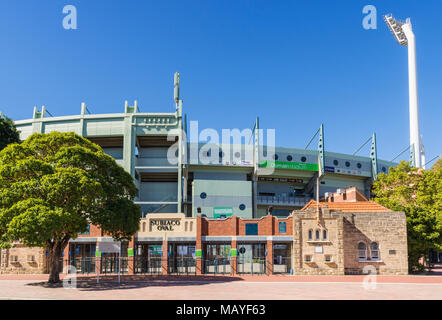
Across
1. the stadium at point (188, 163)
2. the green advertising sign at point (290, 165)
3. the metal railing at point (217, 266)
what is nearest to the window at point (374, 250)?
the metal railing at point (217, 266)

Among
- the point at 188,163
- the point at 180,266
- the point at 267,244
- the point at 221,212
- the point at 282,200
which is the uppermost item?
the point at 188,163

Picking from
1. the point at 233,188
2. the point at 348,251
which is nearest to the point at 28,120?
the point at 233,188

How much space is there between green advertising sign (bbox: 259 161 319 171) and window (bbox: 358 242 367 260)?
25.8 meters

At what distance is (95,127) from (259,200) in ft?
85.8

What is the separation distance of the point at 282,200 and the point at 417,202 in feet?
80.5

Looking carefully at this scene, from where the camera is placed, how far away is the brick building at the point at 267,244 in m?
33.0

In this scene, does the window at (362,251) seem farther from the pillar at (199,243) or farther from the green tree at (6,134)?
the green tree at (6,134)

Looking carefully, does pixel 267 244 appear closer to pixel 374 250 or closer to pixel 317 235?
pixel 317 235

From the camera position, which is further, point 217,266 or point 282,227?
point 217,266

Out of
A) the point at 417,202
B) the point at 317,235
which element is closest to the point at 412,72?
the point at 417,202

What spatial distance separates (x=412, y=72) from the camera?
7706cm

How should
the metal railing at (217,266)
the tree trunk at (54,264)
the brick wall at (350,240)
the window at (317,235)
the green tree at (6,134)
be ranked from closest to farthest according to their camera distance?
the tree trunk at (54,264) < the brick wall at (350,240) < the window at (317,235) < the metal railing at (217,266) < the green tree at (6,134)
